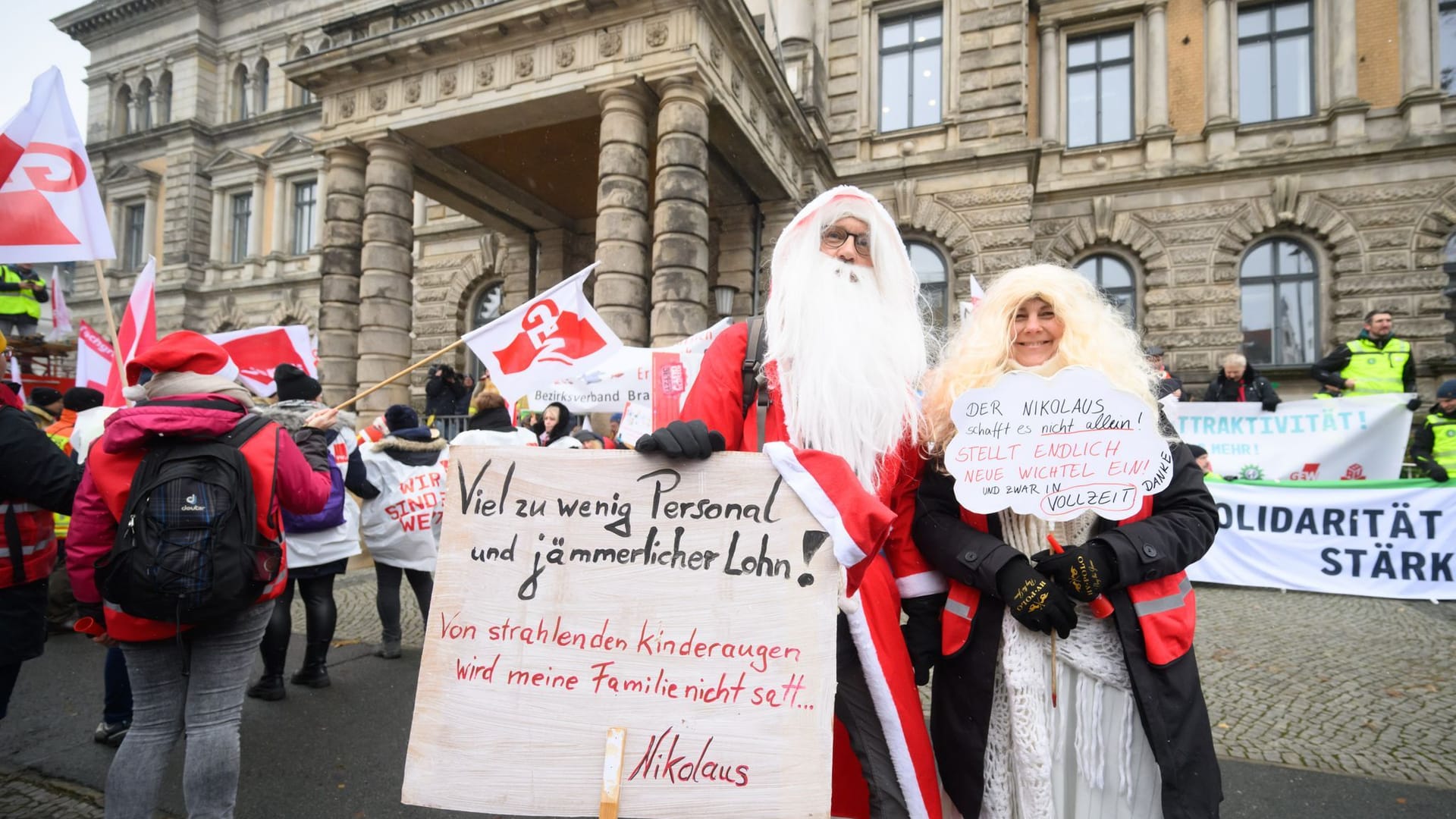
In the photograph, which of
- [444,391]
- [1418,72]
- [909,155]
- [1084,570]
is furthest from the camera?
[909,155]

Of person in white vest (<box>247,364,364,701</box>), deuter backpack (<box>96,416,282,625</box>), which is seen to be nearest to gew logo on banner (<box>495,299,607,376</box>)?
person in white vest (<box>247,364,364,701</box>)

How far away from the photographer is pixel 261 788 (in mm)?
3047

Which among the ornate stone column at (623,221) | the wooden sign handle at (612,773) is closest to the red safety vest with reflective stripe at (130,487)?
the wooden sign handle at (612,773)

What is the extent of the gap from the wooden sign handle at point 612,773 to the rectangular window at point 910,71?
1440 centimetres

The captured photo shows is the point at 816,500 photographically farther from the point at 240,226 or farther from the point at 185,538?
the point at 240,226

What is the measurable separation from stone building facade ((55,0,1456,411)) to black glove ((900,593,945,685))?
7.25 meters

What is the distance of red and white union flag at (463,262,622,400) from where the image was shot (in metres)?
5.30

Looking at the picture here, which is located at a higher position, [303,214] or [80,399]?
[303,214]

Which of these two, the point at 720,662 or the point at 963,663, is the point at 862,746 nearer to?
the point at 963,663

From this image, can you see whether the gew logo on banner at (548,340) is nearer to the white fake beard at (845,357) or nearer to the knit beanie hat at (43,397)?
the knit beanie hat at (43,397)

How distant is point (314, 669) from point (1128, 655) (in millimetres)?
4214

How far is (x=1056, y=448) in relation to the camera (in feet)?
5.88

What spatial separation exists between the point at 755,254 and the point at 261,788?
10758 millimetres

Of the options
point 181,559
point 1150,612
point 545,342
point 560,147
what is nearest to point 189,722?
point 181,559
